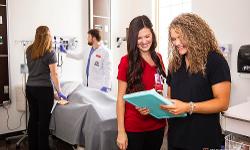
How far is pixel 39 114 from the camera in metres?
2.74

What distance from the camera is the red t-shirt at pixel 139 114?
5.15 feet

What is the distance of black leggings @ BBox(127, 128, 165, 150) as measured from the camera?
1.58 m

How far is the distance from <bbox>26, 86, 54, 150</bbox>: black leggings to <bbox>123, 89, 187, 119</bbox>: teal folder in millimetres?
1652

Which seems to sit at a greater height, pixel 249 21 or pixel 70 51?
pixel 249 21

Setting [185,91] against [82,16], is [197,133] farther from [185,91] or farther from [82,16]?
[82,16]

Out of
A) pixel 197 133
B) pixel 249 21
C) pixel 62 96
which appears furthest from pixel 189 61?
pixel 62 96

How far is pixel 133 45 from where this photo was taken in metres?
1.55

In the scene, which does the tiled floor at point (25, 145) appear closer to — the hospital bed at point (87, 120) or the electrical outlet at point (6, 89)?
the hospital bed at point (87, 120)

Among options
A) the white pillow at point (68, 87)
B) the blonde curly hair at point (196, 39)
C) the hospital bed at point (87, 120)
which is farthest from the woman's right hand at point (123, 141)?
the white pillow at point (68, 87)

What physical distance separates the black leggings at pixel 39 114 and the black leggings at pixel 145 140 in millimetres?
1406

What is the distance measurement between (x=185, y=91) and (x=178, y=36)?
10.2 inches

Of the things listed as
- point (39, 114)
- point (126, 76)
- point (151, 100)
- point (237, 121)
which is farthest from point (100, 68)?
point (151, 100)

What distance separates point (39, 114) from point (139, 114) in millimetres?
Result: 1528

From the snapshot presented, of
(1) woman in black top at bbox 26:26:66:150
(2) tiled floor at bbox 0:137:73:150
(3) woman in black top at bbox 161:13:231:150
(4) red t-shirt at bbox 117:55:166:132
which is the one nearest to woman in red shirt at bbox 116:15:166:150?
(4) red t-shirt at bbox 117:55:166:132
